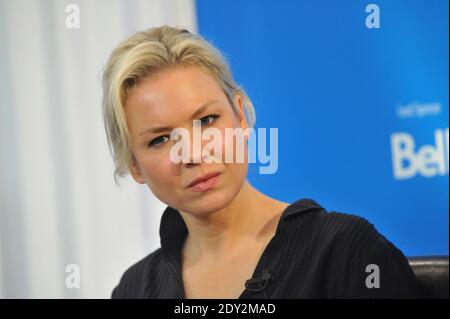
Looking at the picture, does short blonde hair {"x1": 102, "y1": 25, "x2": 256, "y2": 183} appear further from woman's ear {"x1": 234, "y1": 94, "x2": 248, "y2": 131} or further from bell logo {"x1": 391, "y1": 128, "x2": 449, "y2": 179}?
bell logo {"x1": 391, "y1": 128, "x2": 449, "y2": 179}

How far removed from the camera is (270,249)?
0.93m

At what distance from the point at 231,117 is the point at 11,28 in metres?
0.55

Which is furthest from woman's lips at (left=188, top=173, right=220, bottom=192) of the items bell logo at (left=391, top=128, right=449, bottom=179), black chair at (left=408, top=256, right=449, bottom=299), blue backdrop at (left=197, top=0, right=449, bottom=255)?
bell logo at (left=391, top=128, right=449, bottom=179)

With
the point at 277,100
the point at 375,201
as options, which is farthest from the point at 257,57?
the point at 375,201

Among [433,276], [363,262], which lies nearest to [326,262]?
[363,262]

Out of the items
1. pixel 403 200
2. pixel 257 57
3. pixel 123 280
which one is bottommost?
pixel 123 280

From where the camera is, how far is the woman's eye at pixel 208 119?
0.93 metres

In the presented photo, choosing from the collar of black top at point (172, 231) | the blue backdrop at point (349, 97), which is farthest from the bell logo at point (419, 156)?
the collar of black top at point (172, 231)

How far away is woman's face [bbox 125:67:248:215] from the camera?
921mm

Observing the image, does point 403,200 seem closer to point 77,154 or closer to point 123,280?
point 123,280

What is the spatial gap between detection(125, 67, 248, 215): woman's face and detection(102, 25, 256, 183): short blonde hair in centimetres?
1

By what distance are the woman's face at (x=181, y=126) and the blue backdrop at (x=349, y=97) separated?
190 mm

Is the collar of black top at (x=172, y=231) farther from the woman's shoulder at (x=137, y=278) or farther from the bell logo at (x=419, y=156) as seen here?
the bell logo at (x=419, y=156)

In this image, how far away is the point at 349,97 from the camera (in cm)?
116
